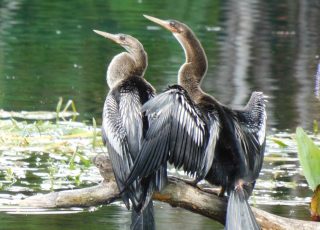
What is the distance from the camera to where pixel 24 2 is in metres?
24.1

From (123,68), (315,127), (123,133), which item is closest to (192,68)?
(123,68)

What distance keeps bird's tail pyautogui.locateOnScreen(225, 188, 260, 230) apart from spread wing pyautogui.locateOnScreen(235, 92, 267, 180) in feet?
0.69

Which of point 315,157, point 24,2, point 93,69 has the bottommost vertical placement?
point 24,2

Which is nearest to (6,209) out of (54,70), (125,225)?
(125,225)

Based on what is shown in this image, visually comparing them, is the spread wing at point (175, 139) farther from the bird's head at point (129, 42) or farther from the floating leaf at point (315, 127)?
the floating leaf at point (315, 127)

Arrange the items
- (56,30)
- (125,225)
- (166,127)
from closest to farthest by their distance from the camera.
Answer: (166,127)
(125,225)
(56,30)

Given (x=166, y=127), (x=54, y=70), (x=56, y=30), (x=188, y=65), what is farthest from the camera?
(x=56, y=30)

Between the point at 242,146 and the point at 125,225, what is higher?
the point at 242,146

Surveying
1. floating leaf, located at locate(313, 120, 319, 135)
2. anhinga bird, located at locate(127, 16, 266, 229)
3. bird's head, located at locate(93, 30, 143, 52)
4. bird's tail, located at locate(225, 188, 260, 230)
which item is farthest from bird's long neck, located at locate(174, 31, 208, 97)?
floating leaf, located at locate(313, 120, 319, 135)

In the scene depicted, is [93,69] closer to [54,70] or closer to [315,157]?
[54,70]

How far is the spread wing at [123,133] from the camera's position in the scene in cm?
631

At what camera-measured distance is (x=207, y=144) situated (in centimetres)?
621

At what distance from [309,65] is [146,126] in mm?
10516

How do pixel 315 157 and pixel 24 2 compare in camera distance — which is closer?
pixel 315 157
